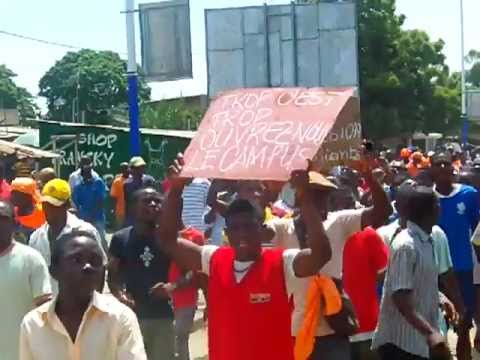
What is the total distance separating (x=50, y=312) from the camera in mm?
4039

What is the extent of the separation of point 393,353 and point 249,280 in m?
1.28

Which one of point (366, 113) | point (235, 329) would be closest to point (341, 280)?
point (235, 329)

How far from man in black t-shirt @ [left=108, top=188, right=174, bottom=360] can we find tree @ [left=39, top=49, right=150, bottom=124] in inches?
2431

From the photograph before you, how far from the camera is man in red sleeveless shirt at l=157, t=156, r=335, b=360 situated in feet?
16.3

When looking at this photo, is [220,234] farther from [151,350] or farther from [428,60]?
Result: [428,60]

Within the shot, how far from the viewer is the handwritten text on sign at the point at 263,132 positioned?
482 cm

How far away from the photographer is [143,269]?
7258 mm

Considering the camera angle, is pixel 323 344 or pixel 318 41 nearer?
pixel 323 344

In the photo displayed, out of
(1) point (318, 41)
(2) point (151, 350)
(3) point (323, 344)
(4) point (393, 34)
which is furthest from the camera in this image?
(4) point (393, 34)

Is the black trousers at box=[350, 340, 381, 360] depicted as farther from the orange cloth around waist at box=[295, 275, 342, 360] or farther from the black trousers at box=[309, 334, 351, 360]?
the orange cloth around waist at box=[295, 275, 342, 360]

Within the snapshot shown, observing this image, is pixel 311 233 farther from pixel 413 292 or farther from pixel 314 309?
pixel 314 309

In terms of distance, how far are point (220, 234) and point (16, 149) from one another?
42.4 ft

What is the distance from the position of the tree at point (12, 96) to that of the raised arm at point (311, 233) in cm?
8451

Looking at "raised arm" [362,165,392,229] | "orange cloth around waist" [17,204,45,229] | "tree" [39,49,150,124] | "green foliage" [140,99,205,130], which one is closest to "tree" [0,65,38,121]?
"tree" [39,49,150,124]
